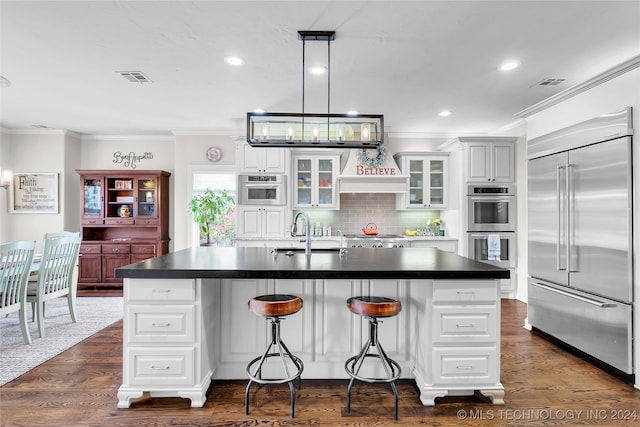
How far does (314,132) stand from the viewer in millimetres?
3043

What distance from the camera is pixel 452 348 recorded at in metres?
2.37

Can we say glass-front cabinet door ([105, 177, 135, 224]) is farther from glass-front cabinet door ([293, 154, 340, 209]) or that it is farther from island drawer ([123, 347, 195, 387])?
island drawer ([123, 347, 195, 387])

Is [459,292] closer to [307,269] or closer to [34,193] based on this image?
[307,269]

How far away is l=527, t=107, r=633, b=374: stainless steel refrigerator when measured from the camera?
2768 mm

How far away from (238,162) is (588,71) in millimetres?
4453

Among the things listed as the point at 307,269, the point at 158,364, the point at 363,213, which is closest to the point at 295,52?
the point at 307,269

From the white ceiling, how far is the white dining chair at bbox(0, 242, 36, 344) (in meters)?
1.77

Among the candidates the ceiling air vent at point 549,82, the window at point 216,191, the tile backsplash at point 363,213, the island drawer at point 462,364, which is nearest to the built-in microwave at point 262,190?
the window at point 216,191

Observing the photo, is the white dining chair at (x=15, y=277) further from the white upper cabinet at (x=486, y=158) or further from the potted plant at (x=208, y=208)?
the white upper cabinet at (x=486, y=158)

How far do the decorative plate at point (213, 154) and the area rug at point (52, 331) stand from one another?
2639 mm

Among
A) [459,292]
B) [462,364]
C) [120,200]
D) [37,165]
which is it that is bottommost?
[462,364]

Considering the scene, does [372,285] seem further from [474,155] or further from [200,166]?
[200,166]

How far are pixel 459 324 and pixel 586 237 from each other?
167cm

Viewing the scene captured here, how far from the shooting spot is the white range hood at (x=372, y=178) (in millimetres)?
5629
